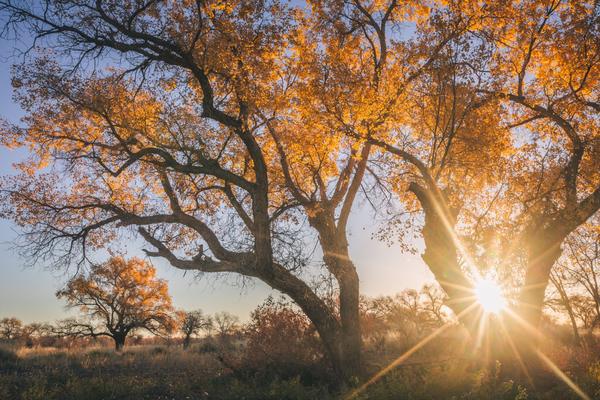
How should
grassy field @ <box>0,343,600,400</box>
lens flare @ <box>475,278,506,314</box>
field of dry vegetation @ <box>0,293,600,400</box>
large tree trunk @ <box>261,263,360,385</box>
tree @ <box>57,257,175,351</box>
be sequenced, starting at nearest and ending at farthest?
grassy field @ <box>0,343,600,400</box>, field of dry vegetation @ <box>0,293,600,400</box>, large tree trunk @ <box>261,263,360,385</box>, lens flare @ <box>475,278,506,314</box>, tree @ <box>57,257,175,351</box>

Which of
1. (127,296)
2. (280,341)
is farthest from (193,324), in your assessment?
(280,341)

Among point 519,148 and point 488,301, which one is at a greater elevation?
point 519,148

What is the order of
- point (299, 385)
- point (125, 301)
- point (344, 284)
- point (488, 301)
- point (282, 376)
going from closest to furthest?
point (299, 385), point (282, 376), point (488, 301), point (344, 284), point (125, 301)

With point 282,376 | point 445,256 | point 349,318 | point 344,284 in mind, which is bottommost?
point 282,376

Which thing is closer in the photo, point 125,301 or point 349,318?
point 349,318

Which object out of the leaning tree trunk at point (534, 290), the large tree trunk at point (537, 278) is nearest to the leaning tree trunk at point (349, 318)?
the leaning tree trunk at point (534, 290)

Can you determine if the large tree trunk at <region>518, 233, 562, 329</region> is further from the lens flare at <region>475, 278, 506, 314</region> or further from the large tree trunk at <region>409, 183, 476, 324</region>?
the large tree trunk at <region>409, 183, 476, 324</region>

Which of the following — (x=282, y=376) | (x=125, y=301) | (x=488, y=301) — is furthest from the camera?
(x=125, y=301)

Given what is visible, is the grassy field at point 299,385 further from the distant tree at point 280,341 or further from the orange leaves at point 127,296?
the orange leaves at point 127,296

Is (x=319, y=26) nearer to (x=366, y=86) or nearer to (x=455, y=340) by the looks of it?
(x=366, y=86)

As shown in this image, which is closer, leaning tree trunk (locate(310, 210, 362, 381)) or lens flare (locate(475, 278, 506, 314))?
leaning tree trunk (locate(310, 210, 362, 381))

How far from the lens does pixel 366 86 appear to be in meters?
10.4

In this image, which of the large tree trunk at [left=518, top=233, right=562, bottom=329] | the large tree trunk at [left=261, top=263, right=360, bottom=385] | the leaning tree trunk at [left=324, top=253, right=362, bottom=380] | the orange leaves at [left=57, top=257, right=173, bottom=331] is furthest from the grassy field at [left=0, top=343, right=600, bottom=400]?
the orange leaves at [left=57, top=257, right=173, bottom=331]

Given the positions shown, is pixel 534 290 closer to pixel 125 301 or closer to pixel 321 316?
pixel 321 316
